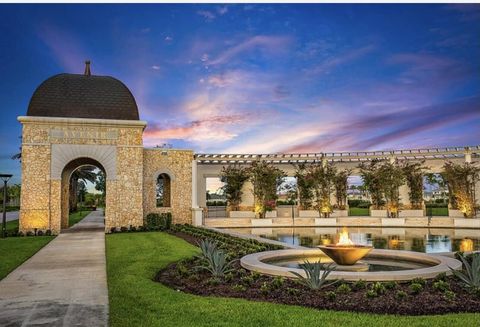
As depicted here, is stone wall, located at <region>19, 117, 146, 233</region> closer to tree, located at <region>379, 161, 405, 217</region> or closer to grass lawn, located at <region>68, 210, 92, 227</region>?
grass lawn, located at <region>68, 210, 92, 227</region>

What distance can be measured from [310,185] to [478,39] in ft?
65.0

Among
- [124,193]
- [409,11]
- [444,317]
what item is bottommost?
[444,317]

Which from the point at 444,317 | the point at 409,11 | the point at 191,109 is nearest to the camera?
the point at 444,317

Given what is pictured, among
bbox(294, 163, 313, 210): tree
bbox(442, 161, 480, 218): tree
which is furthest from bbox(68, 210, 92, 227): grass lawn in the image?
bbox(442, 161, 480, 218): tree

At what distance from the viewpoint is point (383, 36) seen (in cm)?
1001

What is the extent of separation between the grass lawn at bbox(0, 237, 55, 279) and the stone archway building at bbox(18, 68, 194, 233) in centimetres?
312

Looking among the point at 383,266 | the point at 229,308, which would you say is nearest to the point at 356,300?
the point at 229,308

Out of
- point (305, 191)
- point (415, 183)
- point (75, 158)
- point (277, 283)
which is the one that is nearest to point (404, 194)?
point (415, 183)

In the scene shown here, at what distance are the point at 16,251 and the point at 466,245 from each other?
49.4ft

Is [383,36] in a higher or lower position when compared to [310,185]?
higher

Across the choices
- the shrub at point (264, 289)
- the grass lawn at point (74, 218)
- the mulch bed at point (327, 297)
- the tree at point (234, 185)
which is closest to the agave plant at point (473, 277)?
the mulch bed at point (327, 297)

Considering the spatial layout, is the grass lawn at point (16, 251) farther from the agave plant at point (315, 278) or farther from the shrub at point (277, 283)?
the agave plant at point (315, 278)

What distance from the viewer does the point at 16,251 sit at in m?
13.5

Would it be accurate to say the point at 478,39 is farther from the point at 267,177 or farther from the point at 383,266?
the point at 267,177
